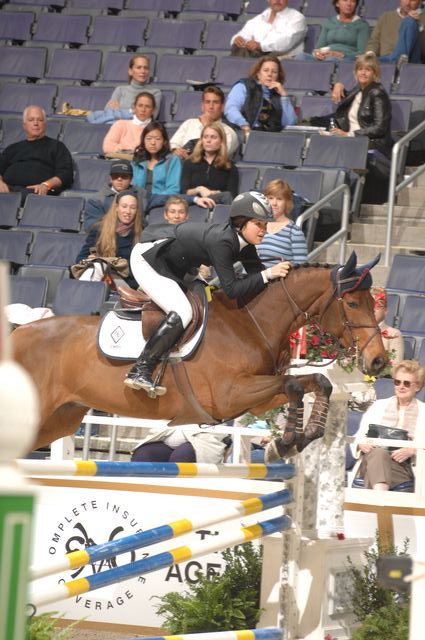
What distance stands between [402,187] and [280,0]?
295cm

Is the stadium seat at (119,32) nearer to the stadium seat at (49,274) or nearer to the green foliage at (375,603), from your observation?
the stadium seat at (49,274)

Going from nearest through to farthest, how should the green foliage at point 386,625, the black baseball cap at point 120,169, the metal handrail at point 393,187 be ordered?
the green foliage at point 386,625 < the metal handrail at point 393,187 < the black baseball cap at point 120,169

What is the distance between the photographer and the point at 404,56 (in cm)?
1076

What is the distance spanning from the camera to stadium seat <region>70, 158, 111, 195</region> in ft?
34.1

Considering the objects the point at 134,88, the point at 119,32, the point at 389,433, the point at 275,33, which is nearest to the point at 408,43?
the point at 275,33

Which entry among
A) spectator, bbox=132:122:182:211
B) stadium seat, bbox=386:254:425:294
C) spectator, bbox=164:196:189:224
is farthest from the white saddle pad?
spectator, bbox=132:122:182:211

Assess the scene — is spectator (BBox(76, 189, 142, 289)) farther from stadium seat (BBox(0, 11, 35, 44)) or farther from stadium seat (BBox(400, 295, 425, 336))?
stadium seat (BBox(0, 11, 35, 44))

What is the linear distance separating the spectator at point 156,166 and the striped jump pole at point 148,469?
4.62 m

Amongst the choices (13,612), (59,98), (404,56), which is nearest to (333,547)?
(13,612)

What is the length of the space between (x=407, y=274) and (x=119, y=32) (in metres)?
5.61

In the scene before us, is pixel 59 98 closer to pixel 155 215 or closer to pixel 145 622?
pixel 155 215

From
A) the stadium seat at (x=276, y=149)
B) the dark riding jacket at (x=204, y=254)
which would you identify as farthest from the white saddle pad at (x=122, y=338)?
the stadium seat at (x=276, y=149)

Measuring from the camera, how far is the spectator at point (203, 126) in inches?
385

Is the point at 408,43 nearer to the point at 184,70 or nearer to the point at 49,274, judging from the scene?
the point at 184,70
